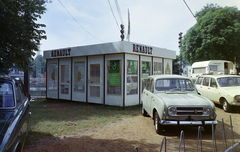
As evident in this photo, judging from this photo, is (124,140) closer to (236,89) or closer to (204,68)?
(236,89)

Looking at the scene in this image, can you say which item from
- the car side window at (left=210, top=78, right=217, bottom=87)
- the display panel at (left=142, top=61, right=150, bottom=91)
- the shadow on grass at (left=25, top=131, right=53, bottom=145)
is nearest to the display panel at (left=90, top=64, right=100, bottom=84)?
the display panel at (left=142, top=61, right=150, bottom=91)

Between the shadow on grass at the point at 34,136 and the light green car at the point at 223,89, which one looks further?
the light green car at the point at 223,89

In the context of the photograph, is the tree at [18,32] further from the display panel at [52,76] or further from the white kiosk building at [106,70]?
the display panel at [52,76]

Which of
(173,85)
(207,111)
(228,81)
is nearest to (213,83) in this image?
(228,81)

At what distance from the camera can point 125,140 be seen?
5.39 metres

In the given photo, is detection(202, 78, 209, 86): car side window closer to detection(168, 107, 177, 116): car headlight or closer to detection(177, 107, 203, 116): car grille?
detection(177, 107, 203, 116): car grille

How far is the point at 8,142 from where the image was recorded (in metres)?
2.75

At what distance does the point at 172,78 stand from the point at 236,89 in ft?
14.0

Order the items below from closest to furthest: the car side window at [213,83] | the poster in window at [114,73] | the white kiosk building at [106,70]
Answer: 1. the car side window at [213,83]
2. the white kiosk building at [106,70]
3. the poster in window at [114,73]

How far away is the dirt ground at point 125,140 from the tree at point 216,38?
22887mm

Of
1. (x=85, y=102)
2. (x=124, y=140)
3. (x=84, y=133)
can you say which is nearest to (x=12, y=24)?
(x=84, y=133)

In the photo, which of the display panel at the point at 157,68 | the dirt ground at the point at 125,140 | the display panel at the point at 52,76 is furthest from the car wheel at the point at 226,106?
the display panel at the point at 52,76

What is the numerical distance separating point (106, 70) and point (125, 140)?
6.19 m

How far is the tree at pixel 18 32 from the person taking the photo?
5.30 metres
